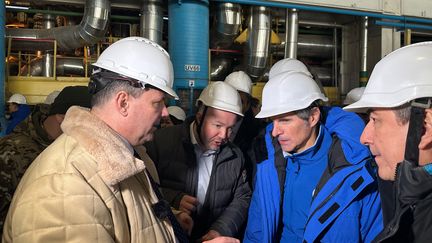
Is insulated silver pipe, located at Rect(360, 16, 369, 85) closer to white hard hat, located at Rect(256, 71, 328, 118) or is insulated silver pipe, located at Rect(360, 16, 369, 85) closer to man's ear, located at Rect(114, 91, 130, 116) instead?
white hard hat, located at Rect(256, 71, 328, 118)

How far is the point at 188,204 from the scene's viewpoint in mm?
2080

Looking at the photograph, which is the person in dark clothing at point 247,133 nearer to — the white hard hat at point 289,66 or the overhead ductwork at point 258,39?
the white hard hat at point 289,66

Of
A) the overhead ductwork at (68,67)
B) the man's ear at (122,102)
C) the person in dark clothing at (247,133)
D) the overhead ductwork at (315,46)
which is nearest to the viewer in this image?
the man's ear at (122,102)

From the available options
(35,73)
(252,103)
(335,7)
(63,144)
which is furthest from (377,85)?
(35,73)

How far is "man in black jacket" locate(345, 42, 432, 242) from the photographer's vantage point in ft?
3.38

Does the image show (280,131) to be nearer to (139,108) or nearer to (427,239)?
(139,108)

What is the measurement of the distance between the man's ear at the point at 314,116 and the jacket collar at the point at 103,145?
1109 mm

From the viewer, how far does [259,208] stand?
6.75ft

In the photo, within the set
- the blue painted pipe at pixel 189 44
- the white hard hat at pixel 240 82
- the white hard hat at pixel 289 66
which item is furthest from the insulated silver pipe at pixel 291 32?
the white hard hat at pixel 289 66

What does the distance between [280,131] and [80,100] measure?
1.28 metres

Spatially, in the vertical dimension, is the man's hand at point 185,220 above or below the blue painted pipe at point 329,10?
below

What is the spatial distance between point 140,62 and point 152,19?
464 centimetres

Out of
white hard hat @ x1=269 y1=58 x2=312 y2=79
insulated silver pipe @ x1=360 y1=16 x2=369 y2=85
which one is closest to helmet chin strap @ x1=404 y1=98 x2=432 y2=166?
white hard hat @ x1=269 y1=58 x2=312 y2=79

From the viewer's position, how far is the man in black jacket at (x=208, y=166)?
2.26 m
